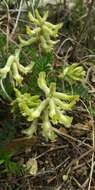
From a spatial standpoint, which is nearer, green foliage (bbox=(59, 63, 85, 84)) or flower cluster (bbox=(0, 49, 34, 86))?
flower cluster (bbox=(0, 49, 34, 86))

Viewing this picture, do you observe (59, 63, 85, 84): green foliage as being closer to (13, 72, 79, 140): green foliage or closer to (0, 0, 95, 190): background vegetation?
(0, 0, 95, 190): background vegetation

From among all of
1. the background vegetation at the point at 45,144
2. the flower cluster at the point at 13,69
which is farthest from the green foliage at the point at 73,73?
the flower cluster at the point at 13,69

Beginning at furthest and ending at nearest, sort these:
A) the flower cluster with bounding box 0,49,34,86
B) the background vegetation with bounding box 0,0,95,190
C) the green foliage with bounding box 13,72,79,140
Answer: the background vegetation with bounding box 0,0,95,190 < the flower cluster with bounding box 0,49,34,86 < the green foliage with bounding box 13,72,79,140

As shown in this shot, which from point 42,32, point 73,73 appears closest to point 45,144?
point 73,73

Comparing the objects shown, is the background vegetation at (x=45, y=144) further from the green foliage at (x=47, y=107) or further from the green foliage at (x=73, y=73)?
the green foliage at (x=47, y=107)

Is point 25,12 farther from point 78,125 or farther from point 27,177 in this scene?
point 27,177

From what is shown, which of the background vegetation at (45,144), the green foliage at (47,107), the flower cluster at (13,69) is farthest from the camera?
the background vegetation at (45,144)

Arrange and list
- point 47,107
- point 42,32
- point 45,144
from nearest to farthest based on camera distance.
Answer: point 47,107 → point 42,32 → point 45,144

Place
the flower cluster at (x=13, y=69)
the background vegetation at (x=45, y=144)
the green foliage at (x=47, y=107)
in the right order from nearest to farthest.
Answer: the green foliage at (x=47, y=107), the flower cluster at (x=13, y=69), the background vegetation at (x=45, y=144)

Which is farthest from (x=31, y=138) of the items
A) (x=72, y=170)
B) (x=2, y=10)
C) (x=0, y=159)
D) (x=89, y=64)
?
(x=2, y=10)

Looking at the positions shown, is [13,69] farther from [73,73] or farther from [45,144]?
[45,144]

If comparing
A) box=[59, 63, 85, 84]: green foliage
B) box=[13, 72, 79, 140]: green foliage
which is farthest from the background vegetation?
box=[13, 72, 79, 140]: green foliage
